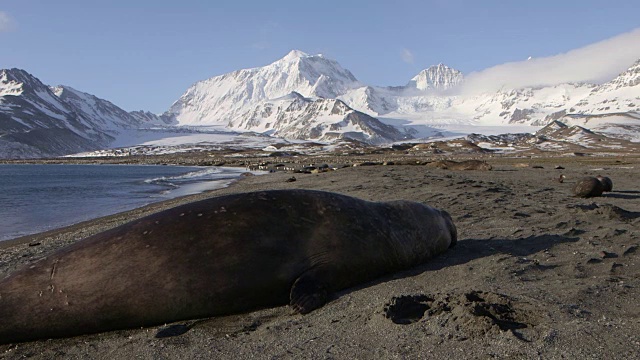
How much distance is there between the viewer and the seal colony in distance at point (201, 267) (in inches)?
188

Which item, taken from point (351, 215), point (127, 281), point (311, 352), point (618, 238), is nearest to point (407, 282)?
point (351, 215)

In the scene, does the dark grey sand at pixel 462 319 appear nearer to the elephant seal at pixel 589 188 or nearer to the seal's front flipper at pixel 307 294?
the seal's front flipper at pixel 307 294

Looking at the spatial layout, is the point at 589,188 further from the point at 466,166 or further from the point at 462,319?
the point at 466,166

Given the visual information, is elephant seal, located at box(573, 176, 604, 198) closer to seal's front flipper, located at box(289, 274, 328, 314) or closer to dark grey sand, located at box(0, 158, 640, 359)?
dark grey sand, located at box(0, 158, 640, 359)

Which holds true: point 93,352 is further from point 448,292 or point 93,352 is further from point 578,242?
point 578,242

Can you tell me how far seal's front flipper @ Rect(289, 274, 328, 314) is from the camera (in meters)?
4.73

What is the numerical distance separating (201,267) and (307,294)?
1102 mm

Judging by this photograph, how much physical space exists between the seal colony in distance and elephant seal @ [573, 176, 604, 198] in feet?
30.6

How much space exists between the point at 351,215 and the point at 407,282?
3.43ft

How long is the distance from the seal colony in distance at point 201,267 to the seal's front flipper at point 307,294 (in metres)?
0.01

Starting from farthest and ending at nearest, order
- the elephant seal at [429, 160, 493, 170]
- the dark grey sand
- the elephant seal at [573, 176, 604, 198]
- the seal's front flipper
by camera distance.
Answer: the elephant seal at [429, 160, 493, 170]
the elephant seal at [573, 176, 604, 198]
the seal's front flipper
the dark grey sand

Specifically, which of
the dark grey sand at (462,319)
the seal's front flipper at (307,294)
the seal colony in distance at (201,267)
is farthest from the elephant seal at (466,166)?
the seal's front flipper at (307,294)

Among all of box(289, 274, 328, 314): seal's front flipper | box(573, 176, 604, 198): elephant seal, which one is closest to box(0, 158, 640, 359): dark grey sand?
Result: box(289, 274, 328, 314): seal's front flipper

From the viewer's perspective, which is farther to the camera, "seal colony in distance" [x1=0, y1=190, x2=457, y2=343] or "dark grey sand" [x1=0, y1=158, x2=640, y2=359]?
"seal colony in distance" [x1=0, y1=190, x2=457, y2=343]
